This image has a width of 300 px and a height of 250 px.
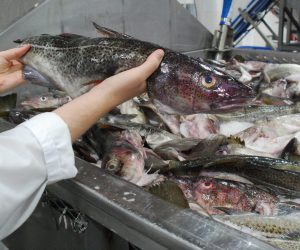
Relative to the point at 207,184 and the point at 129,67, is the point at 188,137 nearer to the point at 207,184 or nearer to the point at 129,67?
the point at 207,184

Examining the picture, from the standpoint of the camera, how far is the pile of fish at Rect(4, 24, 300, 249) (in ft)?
4.15

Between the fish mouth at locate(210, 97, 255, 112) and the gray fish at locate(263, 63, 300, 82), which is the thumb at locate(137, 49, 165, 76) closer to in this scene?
the fish mouth at locate(210, 97, 255, 112)

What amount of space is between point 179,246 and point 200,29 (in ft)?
11.7

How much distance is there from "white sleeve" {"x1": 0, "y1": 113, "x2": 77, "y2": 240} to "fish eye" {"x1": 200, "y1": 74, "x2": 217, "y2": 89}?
48cm

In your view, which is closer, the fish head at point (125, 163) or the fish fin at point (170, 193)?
the fish fin at point (170, 193)

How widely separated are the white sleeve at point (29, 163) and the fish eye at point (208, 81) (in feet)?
1.56

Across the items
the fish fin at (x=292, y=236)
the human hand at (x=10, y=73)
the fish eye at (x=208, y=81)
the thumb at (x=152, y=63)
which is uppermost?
the thumb at (x=152, y=63)

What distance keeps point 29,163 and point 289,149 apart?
52.2 inches

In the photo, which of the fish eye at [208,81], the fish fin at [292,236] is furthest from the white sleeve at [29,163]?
the fish fin at [292,236]

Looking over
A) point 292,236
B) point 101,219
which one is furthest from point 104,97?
point 292,236

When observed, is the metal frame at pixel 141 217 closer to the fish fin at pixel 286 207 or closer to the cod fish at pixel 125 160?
the cod fish at pixel 125 160

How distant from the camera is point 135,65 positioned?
4.42 feet

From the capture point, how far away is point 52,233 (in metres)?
1.63

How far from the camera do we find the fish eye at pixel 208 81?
4.06ft
